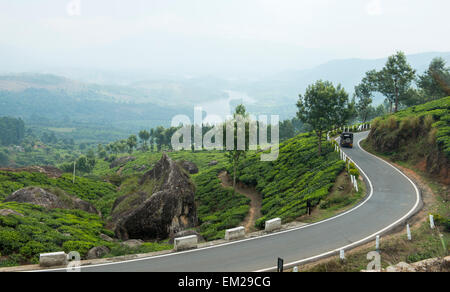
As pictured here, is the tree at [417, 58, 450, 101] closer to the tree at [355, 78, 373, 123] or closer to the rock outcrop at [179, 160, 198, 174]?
the tree at [355, 78, 373, 123]

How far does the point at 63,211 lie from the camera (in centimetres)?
2594

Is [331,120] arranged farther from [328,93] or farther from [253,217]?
[253,217]

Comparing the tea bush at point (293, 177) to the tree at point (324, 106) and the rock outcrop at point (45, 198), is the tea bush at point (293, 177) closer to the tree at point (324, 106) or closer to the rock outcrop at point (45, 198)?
the tree at point (324, 106)

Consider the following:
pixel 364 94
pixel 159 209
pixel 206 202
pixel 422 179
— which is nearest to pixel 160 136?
pixel 364 94

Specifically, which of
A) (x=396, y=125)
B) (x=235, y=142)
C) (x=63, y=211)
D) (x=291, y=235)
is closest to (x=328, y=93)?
(x=396, y=125)

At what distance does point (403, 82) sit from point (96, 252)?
195 ft

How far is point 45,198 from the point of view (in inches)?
1068

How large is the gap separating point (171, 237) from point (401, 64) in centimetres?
5369

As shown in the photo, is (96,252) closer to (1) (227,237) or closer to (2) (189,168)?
(1) (227,237)

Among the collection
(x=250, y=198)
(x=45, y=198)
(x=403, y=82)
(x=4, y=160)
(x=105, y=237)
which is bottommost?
(x=4, y=160)

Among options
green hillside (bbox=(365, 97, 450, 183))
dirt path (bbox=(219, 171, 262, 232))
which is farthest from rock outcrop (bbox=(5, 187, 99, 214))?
green hillside (bbox=(365, 97, 450, 183))

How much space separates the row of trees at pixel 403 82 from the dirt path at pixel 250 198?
3688 cm

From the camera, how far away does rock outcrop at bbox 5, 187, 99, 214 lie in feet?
85.7

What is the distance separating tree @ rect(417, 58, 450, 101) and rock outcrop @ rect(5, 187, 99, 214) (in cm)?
6757
